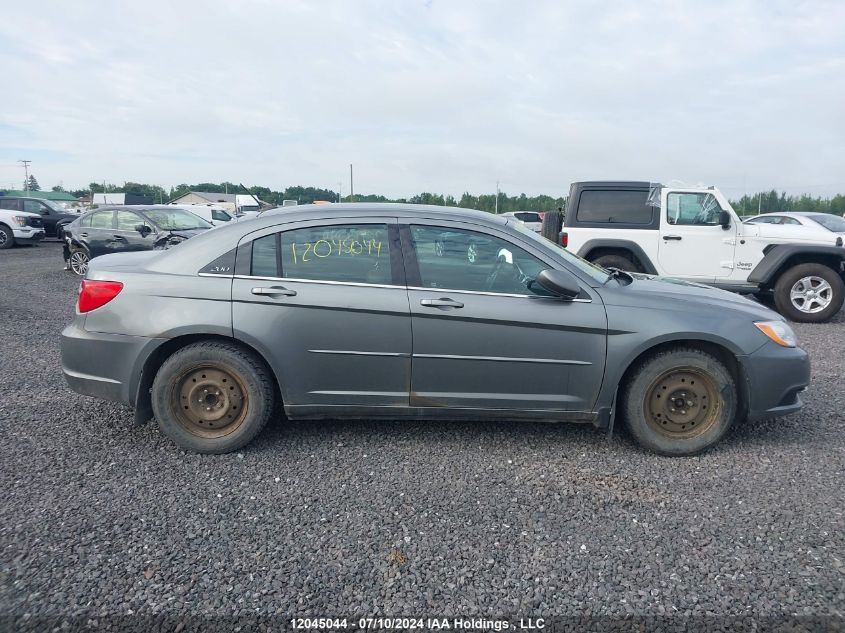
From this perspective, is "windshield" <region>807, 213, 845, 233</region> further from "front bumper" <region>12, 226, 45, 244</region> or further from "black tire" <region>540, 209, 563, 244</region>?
"front bumper" <region>12, 226, 45, 244</region>

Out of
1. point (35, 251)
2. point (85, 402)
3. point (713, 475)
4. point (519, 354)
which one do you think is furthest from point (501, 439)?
point (35, 251)

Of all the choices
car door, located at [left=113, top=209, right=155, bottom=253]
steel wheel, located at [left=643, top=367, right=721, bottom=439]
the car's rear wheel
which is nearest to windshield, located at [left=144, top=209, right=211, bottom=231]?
car door, located at [left=113, top=209, right=155, bottom=253]

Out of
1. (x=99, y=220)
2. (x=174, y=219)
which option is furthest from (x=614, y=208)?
(x=99, y=220)

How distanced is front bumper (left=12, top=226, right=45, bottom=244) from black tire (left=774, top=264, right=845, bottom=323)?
21286mm

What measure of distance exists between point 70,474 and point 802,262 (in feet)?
30.0

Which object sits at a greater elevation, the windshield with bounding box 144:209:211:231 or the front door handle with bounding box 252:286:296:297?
the windshield with bounding box 144:209:211:231

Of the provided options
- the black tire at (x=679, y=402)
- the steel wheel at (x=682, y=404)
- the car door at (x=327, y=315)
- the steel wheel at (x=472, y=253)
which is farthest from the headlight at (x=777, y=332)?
the car door at (x=327, y=315)

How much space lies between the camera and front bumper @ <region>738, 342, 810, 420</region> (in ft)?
12.2

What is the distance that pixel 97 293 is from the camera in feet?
12.4

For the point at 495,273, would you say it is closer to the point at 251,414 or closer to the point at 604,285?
the point at 604,285

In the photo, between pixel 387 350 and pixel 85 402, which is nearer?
pixel 387 350

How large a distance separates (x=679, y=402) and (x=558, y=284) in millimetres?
1120

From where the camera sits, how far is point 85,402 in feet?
15.1

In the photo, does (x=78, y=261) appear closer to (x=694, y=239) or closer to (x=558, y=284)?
(x=694, y=239)
